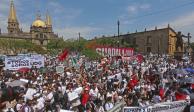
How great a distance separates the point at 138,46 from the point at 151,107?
129190mm

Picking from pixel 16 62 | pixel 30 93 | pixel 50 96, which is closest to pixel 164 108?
pixel 50 96

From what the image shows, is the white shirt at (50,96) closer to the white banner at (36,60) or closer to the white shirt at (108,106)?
the white shirt at (108,106)

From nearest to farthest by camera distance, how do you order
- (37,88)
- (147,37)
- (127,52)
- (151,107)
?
1. (151,107)
2. (37,88)
3. (127,52)
4. (147,37)

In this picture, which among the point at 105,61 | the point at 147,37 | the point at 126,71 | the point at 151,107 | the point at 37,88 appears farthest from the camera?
the point at 147,37

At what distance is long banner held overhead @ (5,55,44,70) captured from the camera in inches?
758

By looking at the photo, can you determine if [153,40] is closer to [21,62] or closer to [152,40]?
[152,40]

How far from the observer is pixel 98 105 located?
15.8 meters

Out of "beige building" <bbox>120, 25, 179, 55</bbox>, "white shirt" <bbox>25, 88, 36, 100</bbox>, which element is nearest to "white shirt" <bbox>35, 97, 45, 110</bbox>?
"white shirt" <bbox>25, 88, 36, 100</bbox>

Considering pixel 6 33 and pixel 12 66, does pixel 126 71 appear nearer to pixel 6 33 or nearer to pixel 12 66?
pixel 12 66

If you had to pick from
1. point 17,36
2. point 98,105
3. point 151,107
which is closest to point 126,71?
point 98,105

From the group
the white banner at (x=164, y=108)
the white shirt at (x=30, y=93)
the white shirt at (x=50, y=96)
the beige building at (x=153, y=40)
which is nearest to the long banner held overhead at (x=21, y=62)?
the white shirt at (x=30, y=93)

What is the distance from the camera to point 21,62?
1966 centimetres

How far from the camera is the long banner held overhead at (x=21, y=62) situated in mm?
19266

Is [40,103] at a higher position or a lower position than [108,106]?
higher
